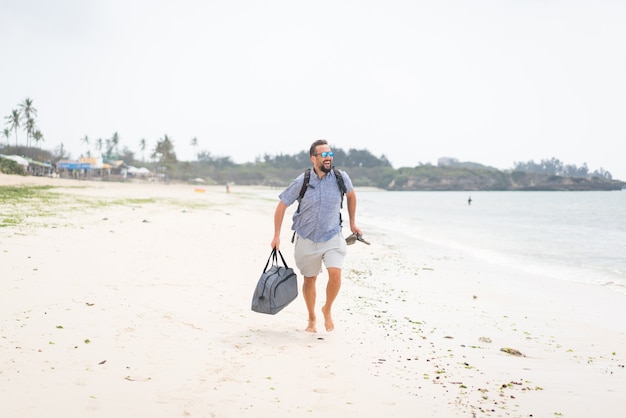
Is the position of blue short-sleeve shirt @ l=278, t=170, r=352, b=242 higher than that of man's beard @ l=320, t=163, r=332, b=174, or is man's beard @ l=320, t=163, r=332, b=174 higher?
man's beard @ l=320, t=163, r=332, b=174

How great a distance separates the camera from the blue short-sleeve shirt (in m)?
4.79

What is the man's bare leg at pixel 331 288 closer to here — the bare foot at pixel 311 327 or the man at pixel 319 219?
the man at pixel 319 219

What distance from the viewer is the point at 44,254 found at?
779cm

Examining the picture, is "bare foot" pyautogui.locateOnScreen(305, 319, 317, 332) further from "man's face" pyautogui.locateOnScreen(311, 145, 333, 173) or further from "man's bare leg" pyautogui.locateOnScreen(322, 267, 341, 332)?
"man's face" pyautogui.locateOnScreen(311, 145, 333, 173)

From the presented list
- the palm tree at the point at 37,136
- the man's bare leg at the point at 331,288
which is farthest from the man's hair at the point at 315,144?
the palm tree at the point at 37,136

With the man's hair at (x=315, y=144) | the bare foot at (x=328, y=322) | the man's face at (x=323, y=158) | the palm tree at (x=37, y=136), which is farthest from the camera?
the palm tree at (x=37, y=136)

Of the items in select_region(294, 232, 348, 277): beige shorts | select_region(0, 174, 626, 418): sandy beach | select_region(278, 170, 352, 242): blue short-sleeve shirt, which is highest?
select_region(278, 170, 352, 242): blue short-sleeve shirt

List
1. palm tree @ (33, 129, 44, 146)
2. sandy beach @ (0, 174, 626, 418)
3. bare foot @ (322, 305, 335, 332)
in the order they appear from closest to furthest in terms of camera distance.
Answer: sandy beach @ (0, 174, 626, 418) < bare foot @ (322, 305, 335, 332) < palm tree @ (33, 129, 44, 146)

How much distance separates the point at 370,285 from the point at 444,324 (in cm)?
237

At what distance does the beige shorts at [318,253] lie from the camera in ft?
15.9

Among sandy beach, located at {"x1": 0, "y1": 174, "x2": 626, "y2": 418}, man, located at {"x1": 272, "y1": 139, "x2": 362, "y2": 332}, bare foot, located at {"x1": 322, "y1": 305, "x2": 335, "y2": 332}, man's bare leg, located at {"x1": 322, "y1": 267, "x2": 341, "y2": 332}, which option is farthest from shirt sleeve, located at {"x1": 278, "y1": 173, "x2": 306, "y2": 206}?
sandy beach, located at {"x1": 0, "y1": 174, "x2": 626, "y2": 418}

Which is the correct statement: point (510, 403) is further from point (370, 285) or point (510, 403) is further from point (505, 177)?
point (505, 177)

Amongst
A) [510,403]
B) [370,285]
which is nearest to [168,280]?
[370,285]

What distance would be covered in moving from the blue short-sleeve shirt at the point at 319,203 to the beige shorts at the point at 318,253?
63 mm
